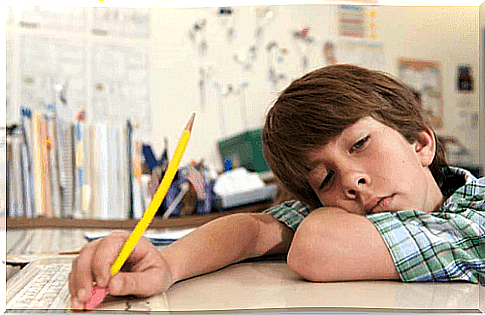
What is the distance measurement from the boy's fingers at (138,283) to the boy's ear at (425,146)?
258 millimetres

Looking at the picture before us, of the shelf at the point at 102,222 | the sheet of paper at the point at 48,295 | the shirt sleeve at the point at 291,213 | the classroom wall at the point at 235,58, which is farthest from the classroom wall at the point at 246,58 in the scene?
the sheet of paper at the point at 48,295

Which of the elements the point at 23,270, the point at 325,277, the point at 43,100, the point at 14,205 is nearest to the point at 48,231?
the point at 14,205

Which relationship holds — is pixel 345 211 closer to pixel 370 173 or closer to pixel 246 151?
pixel 370 173

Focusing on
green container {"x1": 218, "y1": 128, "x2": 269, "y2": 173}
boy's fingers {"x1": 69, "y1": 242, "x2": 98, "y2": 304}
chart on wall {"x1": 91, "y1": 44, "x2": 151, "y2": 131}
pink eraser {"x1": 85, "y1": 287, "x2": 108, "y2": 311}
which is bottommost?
green container {"x1": 218, "y1": 128, "x2": 269, "y2": 173}

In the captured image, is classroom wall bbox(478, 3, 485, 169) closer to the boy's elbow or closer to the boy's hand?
the boy's elbow

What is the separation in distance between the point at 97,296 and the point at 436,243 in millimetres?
221

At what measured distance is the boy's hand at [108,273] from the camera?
281 millimetres

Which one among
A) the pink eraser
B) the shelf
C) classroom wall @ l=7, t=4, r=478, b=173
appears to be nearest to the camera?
the pink eraser

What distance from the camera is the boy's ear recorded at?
46 centimetres

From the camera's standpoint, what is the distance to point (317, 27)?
1.04 meters

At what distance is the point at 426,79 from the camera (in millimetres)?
1045

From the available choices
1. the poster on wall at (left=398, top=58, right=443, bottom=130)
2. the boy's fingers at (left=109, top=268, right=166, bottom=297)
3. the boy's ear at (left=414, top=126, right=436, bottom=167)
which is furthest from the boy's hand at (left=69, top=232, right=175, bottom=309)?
the poster on wall at (left=398, top=58, right=443, bottom=130)

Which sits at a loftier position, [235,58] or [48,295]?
[235,58]

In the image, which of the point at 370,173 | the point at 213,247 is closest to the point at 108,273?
the point at 213,247
